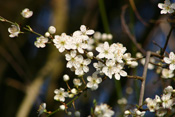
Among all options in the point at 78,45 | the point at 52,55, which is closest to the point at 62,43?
the point at 78,45

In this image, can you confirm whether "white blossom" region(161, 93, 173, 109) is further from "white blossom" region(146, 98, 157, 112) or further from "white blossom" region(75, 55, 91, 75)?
"white blossom" region(75, 55, 91, 75)

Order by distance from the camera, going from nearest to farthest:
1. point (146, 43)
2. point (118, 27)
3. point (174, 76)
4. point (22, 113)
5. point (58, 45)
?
point (58, 45) < point (174, 76) < point (22, 113) < point (146, 43) < point (118, 27)

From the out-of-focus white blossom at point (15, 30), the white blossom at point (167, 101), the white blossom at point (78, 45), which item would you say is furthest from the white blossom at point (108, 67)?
the out-of-focus white blossom at point (15, 30)

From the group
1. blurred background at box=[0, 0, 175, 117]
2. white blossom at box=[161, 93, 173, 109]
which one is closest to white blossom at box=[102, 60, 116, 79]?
white blossom at box=[161, 93, 173, 109]

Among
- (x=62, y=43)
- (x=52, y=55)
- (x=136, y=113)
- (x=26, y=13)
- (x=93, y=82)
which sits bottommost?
(x=136, y=113)

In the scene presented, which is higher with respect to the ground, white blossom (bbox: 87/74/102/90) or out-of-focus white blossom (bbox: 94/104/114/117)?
white blossom (bbox: 87/74/102/90)

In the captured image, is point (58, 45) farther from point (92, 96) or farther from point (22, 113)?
point (92, 96)

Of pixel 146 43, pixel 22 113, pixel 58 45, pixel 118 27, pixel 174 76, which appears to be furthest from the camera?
pixel 118 27

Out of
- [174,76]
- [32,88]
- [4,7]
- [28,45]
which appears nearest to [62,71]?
[32,88]

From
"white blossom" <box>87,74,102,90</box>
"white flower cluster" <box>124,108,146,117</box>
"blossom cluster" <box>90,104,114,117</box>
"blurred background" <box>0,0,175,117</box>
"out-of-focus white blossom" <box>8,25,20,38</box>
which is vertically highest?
"blurred background" <box>0,0,175,117</box>

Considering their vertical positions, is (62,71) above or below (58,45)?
above

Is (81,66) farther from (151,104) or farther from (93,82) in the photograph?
(151,104)
